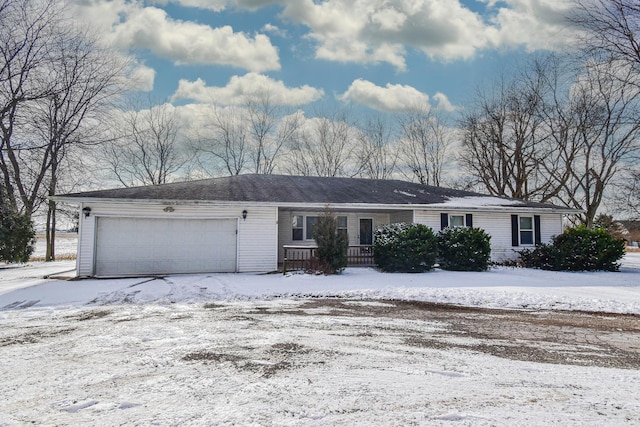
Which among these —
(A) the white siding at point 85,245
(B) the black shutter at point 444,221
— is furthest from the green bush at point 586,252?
(A) the white siding at point 85,245

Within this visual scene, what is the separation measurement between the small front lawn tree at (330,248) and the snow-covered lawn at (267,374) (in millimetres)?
5419

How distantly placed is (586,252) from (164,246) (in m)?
16.4

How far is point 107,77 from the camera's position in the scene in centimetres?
2342

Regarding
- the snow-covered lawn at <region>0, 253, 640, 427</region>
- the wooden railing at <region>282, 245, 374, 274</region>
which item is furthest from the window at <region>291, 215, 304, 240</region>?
the snow-covered lawn at <region>0, 253, 640, 427</region>

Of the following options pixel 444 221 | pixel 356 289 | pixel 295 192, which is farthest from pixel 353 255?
pixel 356 289

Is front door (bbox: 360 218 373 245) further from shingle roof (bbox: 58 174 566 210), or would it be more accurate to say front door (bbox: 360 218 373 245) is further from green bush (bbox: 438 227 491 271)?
green bush (bbox: 438 227 491 271)

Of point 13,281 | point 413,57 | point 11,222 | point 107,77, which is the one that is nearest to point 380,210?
point 413,57

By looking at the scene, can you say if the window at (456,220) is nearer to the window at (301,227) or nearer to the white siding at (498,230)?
the white siding at (498,230)

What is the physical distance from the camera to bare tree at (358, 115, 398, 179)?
3241cm

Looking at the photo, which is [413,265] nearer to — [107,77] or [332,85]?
[332,85]

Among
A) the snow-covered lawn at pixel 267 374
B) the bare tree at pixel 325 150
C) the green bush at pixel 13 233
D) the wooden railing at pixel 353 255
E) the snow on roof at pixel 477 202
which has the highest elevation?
the bare tree at pixel 325 150

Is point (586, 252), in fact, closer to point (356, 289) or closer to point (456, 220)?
point (456, 220)

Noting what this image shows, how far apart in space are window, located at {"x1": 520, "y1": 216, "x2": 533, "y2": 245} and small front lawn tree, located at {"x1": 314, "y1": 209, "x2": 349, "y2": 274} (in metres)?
9.44

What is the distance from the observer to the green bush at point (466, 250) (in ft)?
48.6
